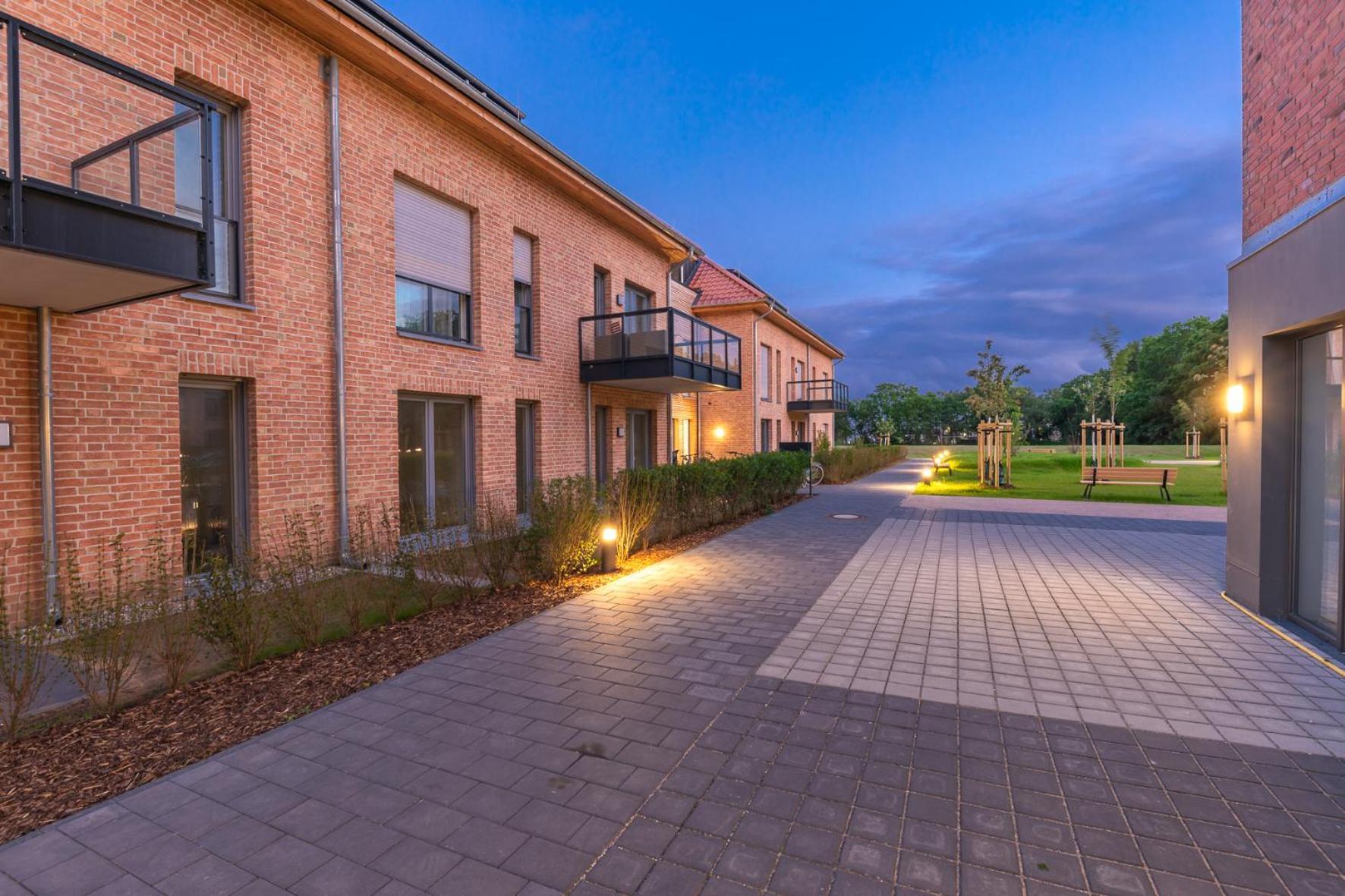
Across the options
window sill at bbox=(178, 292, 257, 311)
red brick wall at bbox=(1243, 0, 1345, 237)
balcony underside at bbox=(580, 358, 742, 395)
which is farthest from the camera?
balcony underside at bbox=(580, 358, 742, 395)

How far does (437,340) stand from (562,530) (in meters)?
3.94

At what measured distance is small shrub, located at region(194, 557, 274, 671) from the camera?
4145 mm

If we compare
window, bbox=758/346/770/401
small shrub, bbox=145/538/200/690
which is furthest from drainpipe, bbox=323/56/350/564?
window, bbox=758/346/770/401

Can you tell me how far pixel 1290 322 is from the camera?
479 cm

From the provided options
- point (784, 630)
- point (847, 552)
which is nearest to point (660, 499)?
point (847, 552)

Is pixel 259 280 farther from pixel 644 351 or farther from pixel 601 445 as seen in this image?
pixel 601 445

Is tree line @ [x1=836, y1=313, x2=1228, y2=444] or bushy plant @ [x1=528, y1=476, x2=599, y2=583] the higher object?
tree line @ [x1=836, y1=313, x2=1228, y2=444]

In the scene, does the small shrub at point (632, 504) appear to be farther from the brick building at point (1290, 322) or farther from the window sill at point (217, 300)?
the brick building at point (1290, 322)

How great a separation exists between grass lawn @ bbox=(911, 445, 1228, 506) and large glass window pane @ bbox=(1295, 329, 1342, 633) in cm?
1036

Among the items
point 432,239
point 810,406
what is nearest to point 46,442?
point 432,239

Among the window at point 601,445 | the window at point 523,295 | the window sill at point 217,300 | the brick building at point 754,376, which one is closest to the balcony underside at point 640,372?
the window at point 601,445

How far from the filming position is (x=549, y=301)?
452 inches

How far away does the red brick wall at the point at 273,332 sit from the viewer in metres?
5.12

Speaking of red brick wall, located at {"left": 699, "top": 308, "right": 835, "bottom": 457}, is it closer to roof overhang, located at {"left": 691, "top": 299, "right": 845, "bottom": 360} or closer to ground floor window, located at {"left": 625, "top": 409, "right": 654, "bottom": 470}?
roof overhang, located at {"left": 691, "top": 299, "right": 845, "bottom": 360}
